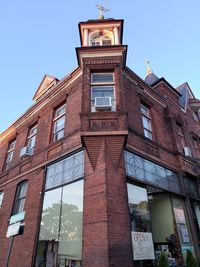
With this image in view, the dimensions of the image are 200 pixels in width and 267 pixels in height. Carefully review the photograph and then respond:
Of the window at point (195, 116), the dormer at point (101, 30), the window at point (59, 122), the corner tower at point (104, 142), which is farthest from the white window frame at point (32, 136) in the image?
the window at point (195, 116)

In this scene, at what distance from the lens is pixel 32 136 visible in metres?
14.1

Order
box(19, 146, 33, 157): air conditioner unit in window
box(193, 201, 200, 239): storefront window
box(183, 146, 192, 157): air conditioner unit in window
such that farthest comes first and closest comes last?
box(183, 146, 192, 157): air conditioner unit in window < box(19, 146, 33, 157): air conditioner unit in window < box(193, 201, 200, 239): storefront window

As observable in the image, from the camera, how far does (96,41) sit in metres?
12.3

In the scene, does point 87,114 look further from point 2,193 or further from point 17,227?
point 2,193

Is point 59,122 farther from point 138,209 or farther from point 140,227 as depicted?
point 140,227

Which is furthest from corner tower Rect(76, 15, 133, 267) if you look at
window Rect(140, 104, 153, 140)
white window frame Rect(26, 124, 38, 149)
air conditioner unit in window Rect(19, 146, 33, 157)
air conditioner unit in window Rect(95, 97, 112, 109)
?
white window frame Rect(26, 124, 38, 149)

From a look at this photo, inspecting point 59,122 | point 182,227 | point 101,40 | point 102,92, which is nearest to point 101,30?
point 101,40

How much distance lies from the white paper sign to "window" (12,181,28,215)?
658 cm

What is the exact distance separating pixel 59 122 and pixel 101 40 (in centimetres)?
511

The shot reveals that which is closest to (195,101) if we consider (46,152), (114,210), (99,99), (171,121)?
(171,121)

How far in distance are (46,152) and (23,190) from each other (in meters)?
2.67

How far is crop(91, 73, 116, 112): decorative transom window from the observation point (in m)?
9.69

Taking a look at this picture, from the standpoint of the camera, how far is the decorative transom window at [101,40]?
12.2m

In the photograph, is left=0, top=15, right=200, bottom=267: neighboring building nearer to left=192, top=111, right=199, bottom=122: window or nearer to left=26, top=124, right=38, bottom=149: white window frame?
left=26, top=124, right=38, bottom=149: white window frame
